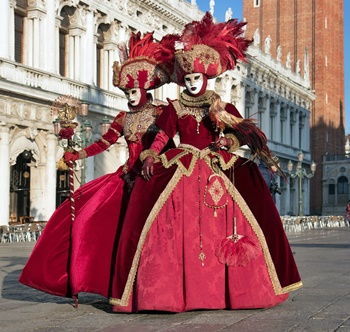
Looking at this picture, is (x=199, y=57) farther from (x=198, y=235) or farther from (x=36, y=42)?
(x=36, y=42)

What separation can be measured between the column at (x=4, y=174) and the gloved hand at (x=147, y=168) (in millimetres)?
14988

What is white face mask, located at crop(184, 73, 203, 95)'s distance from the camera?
5.62 meters

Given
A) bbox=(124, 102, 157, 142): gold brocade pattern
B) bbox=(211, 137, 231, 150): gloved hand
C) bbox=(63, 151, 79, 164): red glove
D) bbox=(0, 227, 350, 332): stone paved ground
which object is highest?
bbox=(124, 102, 157, 142): gold brocade pattern

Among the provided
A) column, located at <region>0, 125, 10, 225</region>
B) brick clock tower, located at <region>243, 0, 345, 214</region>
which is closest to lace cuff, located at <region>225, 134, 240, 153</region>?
column, located at <region>0, 125, 10, 225</region>

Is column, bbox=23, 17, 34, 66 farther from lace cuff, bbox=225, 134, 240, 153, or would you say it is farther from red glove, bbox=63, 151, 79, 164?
lace cuff, bbox=225, 134, 240, 153

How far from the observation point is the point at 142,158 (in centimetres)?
550

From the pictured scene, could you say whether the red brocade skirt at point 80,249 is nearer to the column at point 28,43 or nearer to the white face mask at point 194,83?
the white face mask at point 194,83

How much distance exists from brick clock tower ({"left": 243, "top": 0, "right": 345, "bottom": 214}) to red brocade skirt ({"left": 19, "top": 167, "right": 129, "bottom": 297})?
49.4 metres

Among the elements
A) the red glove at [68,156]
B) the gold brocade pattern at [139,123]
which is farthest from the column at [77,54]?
the red glove at [68,156]

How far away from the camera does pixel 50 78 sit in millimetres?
22062

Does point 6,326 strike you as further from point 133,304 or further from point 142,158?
point 142,158

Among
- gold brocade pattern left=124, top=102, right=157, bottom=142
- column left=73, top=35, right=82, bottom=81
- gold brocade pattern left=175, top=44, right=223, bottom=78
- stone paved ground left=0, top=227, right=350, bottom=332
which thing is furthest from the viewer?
column left=73, top=35, right=82, bottom=81

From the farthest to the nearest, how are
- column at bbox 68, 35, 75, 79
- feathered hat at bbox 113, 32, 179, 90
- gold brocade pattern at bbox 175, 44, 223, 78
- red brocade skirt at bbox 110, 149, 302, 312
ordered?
column at bbox 68, 35, 75, 79 < feathered hat at bbox 113, 32, 179, 90 < gold brocade pattern at bbox 175, 44, 223, 78 < red brocade skirt at bbox 110, 149, 302, 312

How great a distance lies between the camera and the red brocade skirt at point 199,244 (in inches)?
203
